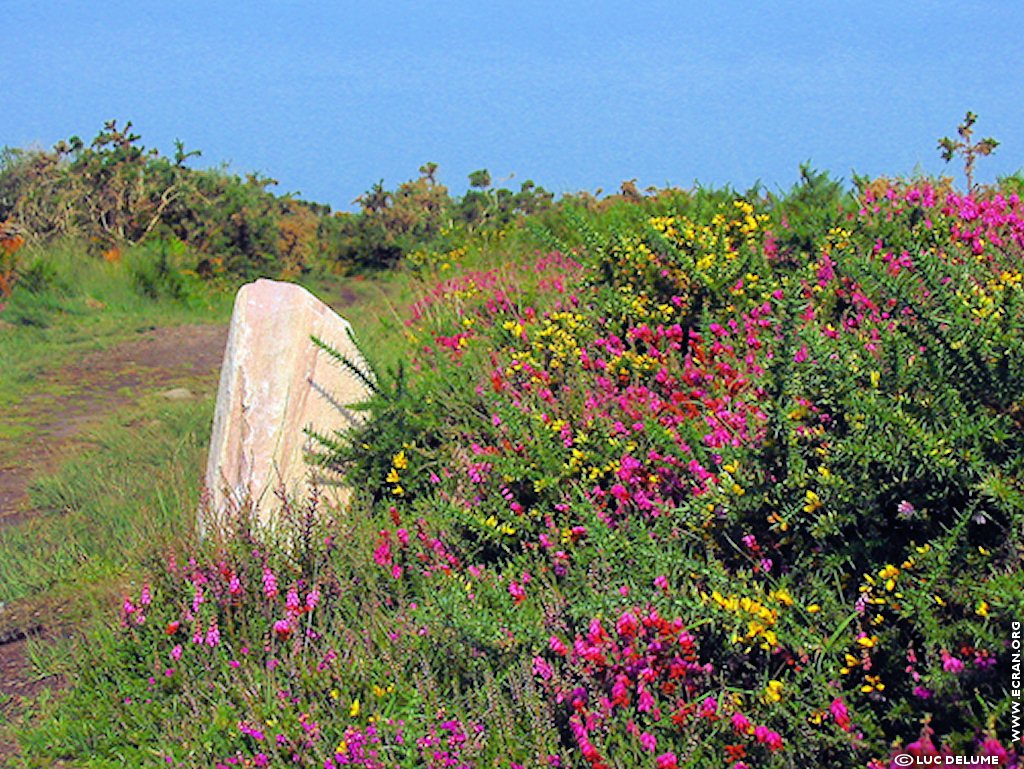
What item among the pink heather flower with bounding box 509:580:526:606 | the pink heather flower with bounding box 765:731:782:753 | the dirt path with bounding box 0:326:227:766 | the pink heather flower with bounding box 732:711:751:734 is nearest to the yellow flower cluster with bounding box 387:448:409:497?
the pink heather flower with bounding box 509:580:526:606

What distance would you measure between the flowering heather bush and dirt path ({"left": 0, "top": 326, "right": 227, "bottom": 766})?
0.71 meters

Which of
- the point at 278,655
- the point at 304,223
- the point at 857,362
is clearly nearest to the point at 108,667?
the point at 278,655

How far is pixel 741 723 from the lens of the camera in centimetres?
324

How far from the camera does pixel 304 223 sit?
1067 inches

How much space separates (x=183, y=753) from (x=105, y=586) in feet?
5.89

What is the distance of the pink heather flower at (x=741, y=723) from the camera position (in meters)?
3.24

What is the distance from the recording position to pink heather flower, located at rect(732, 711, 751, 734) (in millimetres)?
3238

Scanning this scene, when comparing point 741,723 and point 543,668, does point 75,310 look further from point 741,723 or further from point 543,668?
point 741,723

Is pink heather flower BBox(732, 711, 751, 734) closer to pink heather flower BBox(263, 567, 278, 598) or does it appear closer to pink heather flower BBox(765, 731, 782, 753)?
pink heather flower BBox(765, 731, 782, 753)

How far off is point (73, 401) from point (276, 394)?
565 cm

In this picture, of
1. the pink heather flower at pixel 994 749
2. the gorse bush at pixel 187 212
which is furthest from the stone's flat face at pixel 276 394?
the gorse bush at pixel 187 212

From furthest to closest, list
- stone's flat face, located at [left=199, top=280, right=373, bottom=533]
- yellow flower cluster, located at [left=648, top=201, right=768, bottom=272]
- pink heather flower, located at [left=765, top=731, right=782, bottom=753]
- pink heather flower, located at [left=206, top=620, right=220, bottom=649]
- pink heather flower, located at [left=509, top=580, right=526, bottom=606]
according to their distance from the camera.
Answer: yellow flower cluster, located at [left=648, top=201, right=768, bottom=272], stone's flat face, located at [left=199, top=280, right=373, bottom=533], pink heather flower, located at [left=206, top=620, right=220, bottom=649], pink heather flower, located at [left=509, top=580, right=526, bottom=606], pink heather flower, located at [left=765, top=731, right=782, bottom=753]

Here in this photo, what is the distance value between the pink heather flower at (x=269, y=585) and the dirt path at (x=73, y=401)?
115cm

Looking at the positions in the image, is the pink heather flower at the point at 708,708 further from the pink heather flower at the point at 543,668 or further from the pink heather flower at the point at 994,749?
the pink heather flower at the point at 994,749
